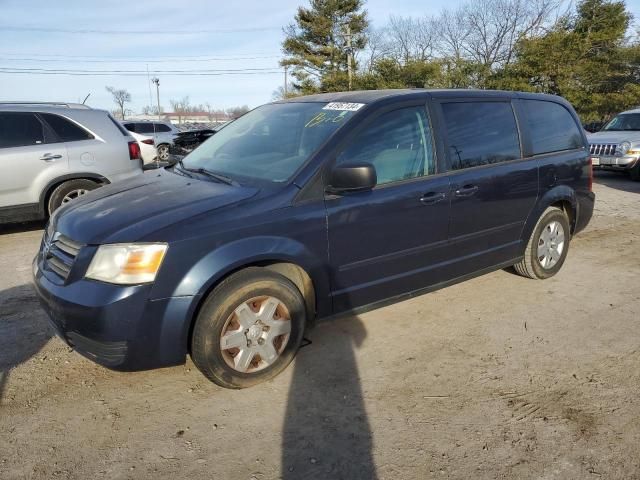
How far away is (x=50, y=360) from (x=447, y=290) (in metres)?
3.24

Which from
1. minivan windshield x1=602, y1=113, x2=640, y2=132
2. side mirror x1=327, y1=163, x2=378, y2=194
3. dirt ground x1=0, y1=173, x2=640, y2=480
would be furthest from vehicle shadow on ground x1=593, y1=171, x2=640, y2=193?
side mirror x1=327, y1=163, x2=378, y2=194

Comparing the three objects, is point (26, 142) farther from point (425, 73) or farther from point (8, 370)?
point (425, 73)

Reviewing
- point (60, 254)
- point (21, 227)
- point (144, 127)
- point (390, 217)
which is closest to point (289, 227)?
point (390, 217)

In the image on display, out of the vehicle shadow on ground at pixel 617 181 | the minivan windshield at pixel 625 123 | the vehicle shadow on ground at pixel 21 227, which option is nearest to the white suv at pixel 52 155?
the vehicle shadow on ground at pixel 21 227

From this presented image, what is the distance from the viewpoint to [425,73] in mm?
23500

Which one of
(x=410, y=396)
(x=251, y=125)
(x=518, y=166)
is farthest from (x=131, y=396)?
(x=518, y=166)

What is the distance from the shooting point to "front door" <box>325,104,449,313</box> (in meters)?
3.11

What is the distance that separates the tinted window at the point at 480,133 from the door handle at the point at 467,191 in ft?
0.54

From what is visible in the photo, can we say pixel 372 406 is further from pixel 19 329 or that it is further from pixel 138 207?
pixel 19 329

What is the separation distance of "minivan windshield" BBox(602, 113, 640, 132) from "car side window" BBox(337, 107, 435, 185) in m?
11.2

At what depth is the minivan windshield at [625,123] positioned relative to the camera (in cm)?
1209

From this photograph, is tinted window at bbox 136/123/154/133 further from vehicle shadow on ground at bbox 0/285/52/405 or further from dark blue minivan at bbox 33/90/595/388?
dark blue minivan at bbox 33/90/595/388

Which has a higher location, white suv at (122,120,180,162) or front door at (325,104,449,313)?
white suv at (122,120,180,162)

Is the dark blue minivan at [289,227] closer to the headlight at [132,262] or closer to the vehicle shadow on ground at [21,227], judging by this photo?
the headlight at [132,262]
